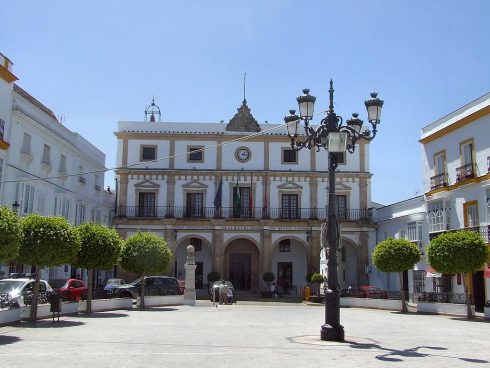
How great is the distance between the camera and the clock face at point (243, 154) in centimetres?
4175

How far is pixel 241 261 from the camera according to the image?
137 ft

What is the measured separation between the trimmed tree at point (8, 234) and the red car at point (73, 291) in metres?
10.1

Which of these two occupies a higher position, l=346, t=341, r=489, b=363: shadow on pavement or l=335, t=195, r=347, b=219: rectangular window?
l=335, t=195, r=347, b=219: rectangular window

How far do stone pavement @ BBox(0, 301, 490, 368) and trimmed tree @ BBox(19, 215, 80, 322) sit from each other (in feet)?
5.87

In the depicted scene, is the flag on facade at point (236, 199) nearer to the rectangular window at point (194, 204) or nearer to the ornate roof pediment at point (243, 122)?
the rectangular window at point (194, 204)

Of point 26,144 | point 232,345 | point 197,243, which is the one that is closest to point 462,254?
point 232,345

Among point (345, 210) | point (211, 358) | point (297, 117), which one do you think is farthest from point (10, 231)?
point (345, 210)

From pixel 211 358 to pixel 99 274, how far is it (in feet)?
103

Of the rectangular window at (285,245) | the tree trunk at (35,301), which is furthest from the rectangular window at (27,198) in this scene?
the rectangular window at (285,245)

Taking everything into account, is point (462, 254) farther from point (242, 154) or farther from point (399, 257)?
point (242, 154)

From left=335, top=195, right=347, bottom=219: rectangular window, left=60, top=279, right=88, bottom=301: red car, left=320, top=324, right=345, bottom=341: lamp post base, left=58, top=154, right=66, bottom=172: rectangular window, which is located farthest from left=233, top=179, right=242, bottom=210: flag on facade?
left=320, top=324, right=345, bottom=341: lamp post base

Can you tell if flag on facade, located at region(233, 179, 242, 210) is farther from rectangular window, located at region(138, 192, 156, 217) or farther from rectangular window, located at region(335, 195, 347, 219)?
rectangular window, located at region(335, 195, 347, 219)

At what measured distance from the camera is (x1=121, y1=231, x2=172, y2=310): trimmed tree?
2548 cm

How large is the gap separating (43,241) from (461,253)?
1536 centimetres
